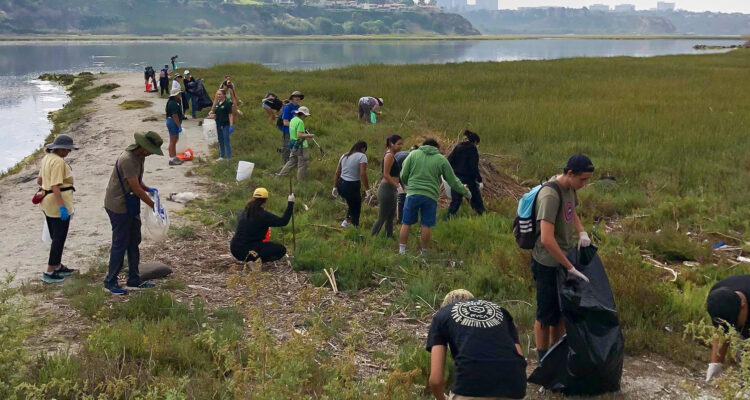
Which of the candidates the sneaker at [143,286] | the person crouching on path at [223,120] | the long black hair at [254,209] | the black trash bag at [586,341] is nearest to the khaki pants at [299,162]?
the person crouching on path at [223,120]

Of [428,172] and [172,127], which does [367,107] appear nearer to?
[172,127]

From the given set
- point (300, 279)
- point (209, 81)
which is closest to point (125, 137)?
point (300, 279)

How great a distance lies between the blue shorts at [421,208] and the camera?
8664 millimetres

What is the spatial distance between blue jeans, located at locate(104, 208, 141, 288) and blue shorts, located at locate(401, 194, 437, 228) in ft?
11.2

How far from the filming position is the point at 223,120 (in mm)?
14773

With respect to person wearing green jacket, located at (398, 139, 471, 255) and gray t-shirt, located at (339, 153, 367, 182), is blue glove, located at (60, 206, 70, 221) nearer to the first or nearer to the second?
gray t-shirt, located at (339, 153, 367, 182)

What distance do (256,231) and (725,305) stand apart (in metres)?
5.38

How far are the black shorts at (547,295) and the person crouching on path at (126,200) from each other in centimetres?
443

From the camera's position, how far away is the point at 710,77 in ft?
111

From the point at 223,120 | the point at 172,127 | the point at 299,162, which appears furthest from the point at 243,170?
the point at 172,127

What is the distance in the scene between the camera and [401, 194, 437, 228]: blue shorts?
8664 mm

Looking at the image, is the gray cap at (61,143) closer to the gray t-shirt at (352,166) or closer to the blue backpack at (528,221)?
the gray t-shirt at (352,166)

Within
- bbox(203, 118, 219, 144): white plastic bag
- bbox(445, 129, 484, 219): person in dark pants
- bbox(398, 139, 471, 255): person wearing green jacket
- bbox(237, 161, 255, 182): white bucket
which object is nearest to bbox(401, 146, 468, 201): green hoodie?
bbox(398, 139, 471, 255): person wearing green jacket

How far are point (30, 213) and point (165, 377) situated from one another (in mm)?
7387
